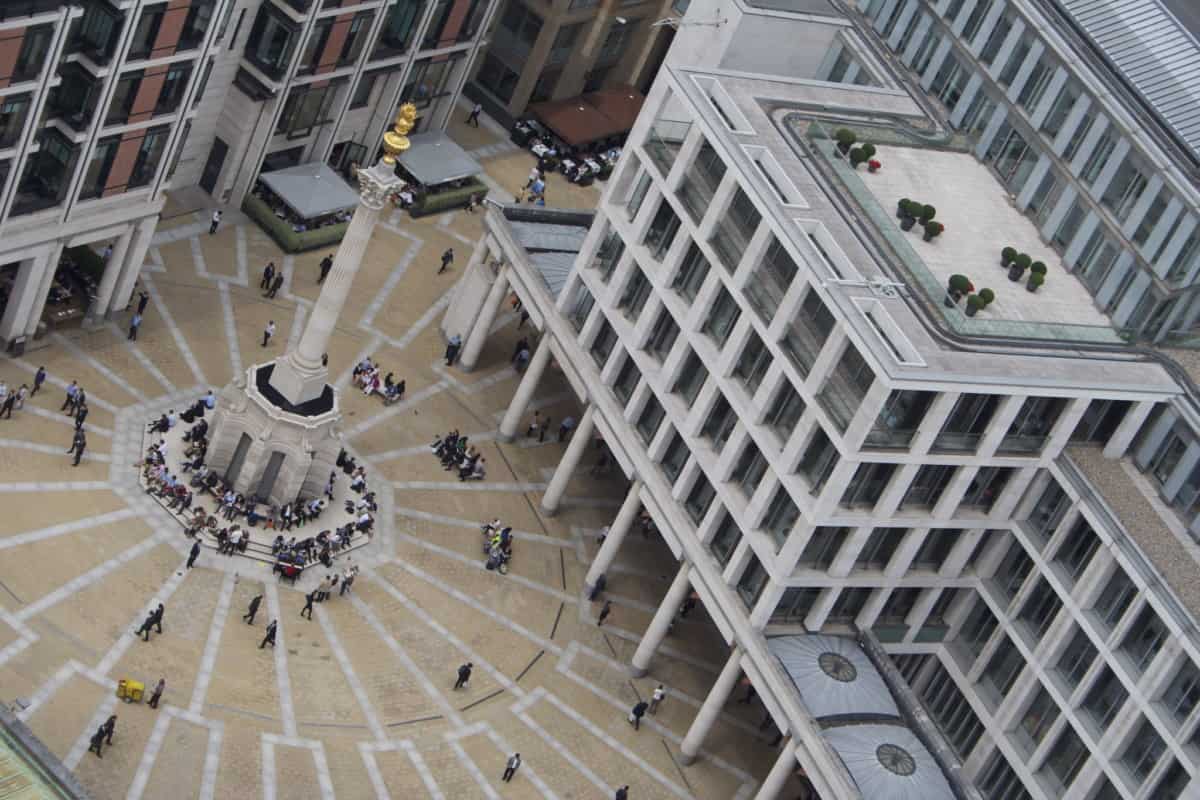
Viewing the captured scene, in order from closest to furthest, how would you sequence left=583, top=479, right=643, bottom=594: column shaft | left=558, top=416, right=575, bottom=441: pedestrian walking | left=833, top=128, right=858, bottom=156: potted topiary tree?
left=833, top=128, right=858, bottom=156: potted topiary tree → left=583, top=479, right=643, bottom=594: column shaft → left=558, top=416, right=575, bottom=441: pedestrian walking

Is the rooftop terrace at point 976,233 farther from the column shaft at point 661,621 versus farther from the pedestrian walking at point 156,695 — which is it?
the pedestrian walking at point 156,695

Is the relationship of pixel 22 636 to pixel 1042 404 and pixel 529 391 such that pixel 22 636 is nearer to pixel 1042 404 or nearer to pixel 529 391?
pixel 529 391

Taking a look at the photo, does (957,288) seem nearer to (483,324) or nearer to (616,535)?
(616,535)

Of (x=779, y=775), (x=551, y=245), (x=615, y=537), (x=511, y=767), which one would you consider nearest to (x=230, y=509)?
(x=615, y=537)

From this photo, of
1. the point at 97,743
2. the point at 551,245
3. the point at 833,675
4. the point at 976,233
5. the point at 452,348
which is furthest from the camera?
the point at 452,348

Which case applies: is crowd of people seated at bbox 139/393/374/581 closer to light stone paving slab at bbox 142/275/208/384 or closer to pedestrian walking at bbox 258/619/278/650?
light stone paving slab at bbox 142/275/208/384

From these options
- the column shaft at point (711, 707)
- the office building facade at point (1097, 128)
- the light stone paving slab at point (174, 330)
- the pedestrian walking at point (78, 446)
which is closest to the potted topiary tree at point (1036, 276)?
the office building facade at point (1097, 128)

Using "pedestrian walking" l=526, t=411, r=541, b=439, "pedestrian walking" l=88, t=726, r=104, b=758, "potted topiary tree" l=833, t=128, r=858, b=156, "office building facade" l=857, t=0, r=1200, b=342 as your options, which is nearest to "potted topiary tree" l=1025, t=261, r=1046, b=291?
"office building facade" l=857, t=0, r=1200, b=342
